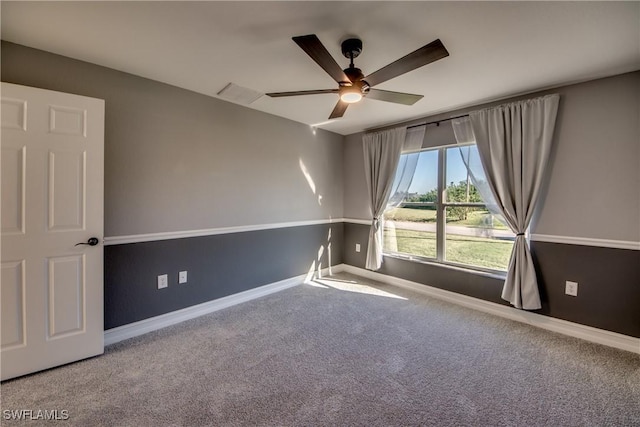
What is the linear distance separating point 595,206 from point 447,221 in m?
1.37

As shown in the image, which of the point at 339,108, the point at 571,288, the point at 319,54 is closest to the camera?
the point at 319,54

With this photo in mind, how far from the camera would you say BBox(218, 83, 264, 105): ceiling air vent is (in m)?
2.74

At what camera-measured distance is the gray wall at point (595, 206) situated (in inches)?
90.8

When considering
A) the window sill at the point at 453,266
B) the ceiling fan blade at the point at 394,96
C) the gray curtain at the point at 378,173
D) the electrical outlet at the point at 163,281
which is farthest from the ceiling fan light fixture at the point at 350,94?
the window sill at the point at 453,266

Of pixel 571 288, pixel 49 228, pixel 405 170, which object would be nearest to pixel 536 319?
pixel 571 288

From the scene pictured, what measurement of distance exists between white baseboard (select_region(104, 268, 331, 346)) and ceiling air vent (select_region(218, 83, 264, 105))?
2.29m

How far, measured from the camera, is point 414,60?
1670mm

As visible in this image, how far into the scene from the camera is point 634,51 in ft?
6.64

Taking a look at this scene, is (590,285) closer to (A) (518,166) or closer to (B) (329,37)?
(A) (518,166)

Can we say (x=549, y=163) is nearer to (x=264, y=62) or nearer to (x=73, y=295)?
(x=264, y=62)

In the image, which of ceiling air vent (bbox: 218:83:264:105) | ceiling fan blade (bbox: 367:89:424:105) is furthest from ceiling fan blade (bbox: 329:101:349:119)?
ceiling air vent (bbox: 218:83:264:105)

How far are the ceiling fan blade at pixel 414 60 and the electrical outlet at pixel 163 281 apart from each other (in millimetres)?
2598

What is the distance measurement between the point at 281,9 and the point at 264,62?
0.65 m

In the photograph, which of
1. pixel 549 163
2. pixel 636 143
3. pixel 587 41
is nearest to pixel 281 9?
pixel 587 41
